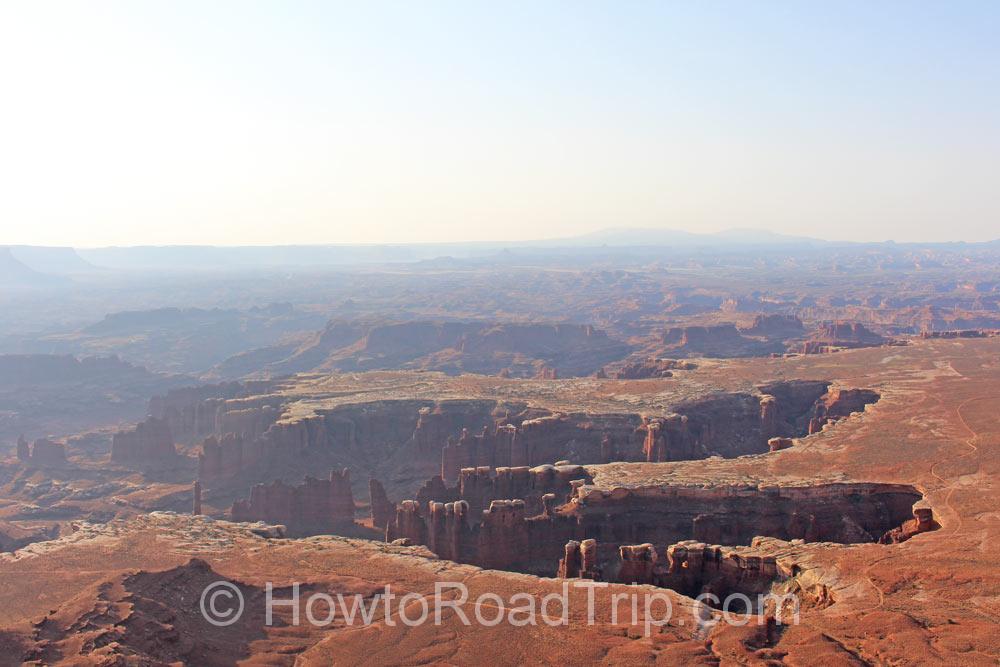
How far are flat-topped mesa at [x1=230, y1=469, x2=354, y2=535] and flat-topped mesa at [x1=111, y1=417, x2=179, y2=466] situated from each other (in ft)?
79.0

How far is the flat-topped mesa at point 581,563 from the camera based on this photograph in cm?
3675

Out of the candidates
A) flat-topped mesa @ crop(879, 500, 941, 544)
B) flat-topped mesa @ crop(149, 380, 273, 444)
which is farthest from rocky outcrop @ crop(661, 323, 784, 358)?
flat-topped mesa @ crop(879, 500, 941, 544)

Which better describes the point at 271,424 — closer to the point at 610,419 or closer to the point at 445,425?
the point at 445,425

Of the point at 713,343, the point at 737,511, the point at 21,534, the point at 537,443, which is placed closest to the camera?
the point at 737,511

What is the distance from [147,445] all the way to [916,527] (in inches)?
2416

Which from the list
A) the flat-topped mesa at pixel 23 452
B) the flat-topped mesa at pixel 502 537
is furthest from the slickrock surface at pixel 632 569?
the flat-topped mesa at pixel 23 452

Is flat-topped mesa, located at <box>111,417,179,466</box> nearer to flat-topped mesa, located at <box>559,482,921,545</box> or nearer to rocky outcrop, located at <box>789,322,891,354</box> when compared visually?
flat-topped mesa, located at <box>559,482,921,545</box>

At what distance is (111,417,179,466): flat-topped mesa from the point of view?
78.9 meters

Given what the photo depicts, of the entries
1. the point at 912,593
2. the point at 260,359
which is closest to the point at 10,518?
the point at 912,593

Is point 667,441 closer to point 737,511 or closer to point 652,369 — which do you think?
point 737,511

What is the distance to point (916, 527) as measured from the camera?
39.3m

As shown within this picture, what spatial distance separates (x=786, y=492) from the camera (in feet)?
146

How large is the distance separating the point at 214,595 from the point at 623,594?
544 inches

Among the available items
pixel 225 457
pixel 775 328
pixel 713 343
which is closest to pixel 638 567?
pixel 225 457
